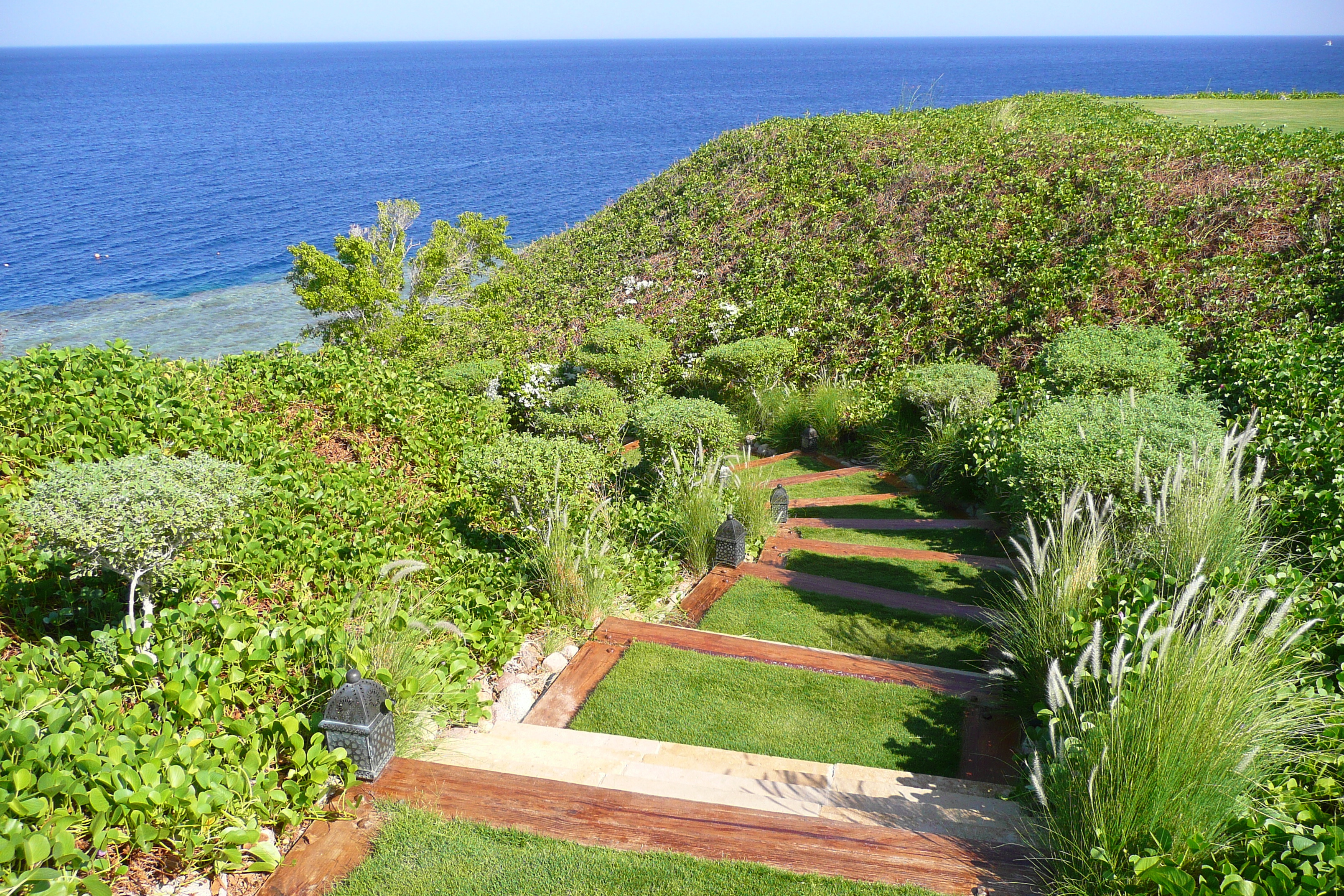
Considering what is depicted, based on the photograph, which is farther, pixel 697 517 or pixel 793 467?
pixel 793 467

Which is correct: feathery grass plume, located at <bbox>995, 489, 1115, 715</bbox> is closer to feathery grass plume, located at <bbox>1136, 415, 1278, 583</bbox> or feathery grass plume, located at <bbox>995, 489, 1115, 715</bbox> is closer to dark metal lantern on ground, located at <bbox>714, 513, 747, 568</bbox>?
feathery grass plume, located at <bbox>1136, 415, 1278, 583</bbox>

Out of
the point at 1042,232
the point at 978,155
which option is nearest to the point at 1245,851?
the point at 1042,232

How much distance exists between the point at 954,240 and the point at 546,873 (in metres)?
12.4

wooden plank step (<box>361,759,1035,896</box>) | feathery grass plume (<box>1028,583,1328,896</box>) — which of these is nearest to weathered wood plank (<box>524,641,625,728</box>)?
wooden plank step (<box>361,759,1035,896</box>)

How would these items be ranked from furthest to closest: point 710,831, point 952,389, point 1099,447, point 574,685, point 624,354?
point 624,354 → point 952,389 → point 1099,447 → point 574,685 → point 710,831

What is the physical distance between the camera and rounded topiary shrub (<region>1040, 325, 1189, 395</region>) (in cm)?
777

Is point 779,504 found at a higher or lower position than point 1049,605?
lower

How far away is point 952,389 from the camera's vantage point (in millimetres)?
8875

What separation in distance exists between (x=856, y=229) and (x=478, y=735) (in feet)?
41.6

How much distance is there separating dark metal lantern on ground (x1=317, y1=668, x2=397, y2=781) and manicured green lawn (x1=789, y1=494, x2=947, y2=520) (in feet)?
17.3

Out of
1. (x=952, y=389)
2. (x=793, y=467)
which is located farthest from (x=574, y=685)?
(x=952, y=389)

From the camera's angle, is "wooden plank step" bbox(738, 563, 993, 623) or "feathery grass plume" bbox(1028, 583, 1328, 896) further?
"wooden plank step" bbox(738, 563, 993, 623)

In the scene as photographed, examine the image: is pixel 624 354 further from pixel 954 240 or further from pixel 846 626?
pixel 846 626

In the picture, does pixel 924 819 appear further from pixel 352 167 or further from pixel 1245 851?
pixel 352 167
